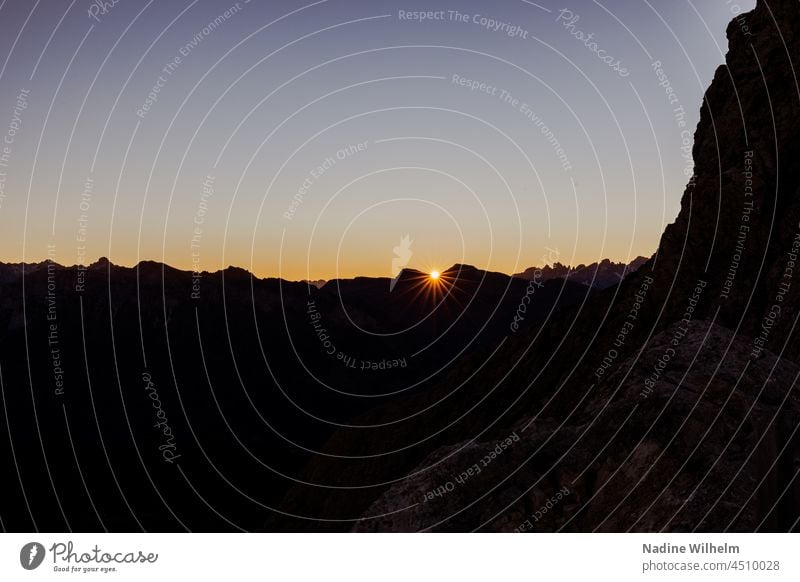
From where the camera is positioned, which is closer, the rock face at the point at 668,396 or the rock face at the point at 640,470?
the rock face at the point at 640,470

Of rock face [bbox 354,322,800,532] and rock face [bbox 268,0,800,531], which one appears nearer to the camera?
rock face [bbox 354,322,800,532]

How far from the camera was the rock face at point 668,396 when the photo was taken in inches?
623

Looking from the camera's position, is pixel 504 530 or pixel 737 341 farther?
pixel 737 341

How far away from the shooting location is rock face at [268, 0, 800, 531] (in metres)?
15.8

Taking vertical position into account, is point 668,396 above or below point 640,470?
above

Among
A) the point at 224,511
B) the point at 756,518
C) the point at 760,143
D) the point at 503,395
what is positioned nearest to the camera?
the point at 756,518

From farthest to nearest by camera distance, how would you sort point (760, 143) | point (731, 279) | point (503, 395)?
1. point (503, 395)
2. point (760, 143)
3. point (731, 279)

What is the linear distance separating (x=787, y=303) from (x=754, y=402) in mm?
34779

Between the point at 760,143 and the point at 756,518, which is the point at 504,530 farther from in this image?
the point at 760,143

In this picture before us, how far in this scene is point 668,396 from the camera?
696 inches

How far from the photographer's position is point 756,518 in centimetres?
1512

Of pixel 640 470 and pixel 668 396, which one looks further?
pixel 668 396
